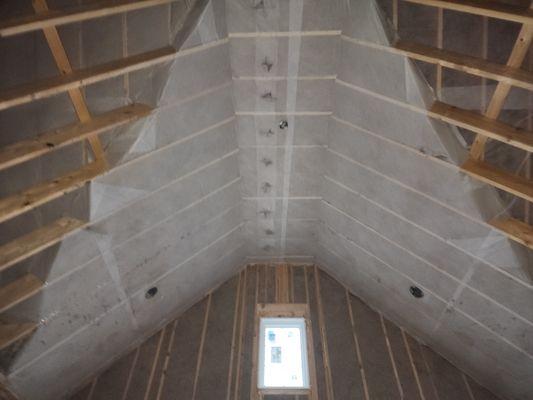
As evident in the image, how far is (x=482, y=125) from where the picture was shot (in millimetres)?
2980

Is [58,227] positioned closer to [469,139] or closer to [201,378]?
[201,378]

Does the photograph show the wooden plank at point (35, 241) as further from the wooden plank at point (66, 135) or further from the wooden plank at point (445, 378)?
the wooden plank at point (445, 378)

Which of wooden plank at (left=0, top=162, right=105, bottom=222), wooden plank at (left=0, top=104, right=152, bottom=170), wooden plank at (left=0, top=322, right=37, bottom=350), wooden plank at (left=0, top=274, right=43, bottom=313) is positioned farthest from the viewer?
wooden plank at (left=0, top=322, right=37, bottom=350)

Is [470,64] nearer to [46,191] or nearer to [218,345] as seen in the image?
[46,191]

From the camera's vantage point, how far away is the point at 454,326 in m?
4.74

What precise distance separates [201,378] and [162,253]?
1738 millimetres

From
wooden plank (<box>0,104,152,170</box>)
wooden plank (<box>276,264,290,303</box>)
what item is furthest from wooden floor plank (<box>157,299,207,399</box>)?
wooden plank (<box>0,104,152,170</box>)

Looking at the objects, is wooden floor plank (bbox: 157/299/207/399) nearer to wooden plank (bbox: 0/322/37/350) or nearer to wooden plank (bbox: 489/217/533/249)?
wooden plank (bbox: 0/322/37/350)

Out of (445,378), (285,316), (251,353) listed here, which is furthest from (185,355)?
(445,378)

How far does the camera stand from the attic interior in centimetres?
317

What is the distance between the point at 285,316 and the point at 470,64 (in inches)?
158

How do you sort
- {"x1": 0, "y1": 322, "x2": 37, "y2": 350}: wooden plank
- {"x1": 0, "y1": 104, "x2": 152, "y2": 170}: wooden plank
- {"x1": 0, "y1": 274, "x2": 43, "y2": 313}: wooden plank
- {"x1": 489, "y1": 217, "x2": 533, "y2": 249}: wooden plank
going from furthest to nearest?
{"x1": 0, "y1": 322, "x2": 37, "y2": 350}: wooden plank, {"x1": 0, "y1": 274, "x2": 43, "y2": 313}: wooden plank, {"x1": 489, "y1": 217, "x2": 533, "y2": 249}: wooden plank, {"x1": 0, "y1": 104, "x2": 152, "y2": 170}: wooden plank

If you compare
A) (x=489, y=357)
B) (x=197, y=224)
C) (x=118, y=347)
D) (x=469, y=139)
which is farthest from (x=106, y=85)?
Answer: (x=489, y=357)

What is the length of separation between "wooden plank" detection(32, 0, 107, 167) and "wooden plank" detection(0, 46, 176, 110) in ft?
0.27
